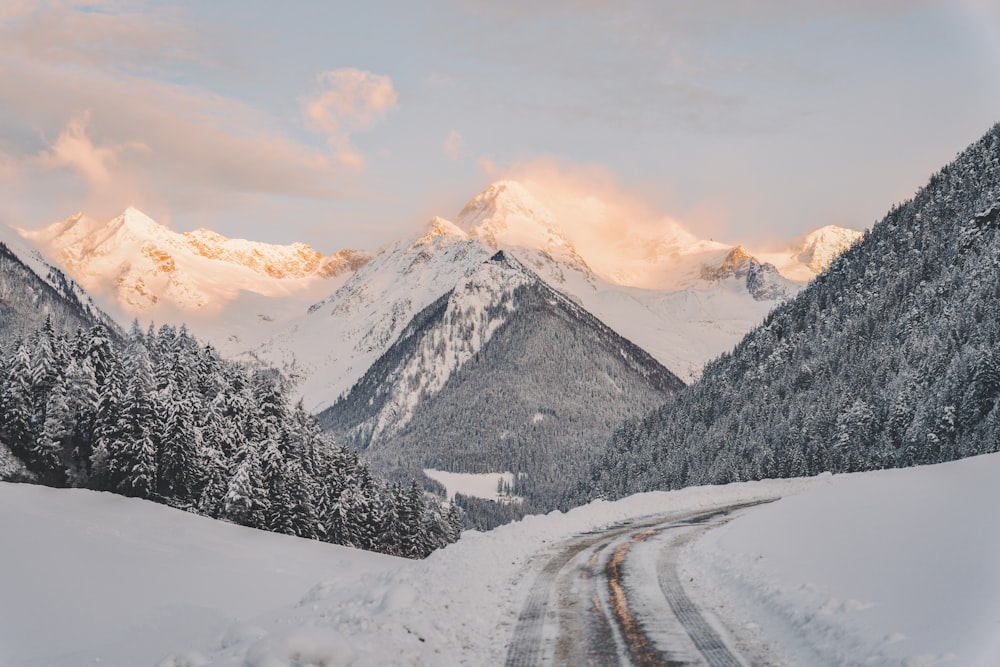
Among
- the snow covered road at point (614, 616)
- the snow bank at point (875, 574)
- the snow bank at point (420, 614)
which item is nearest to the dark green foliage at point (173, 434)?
the snow bank at point (420, 614)

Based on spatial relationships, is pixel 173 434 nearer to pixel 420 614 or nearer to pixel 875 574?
pixel 420 614

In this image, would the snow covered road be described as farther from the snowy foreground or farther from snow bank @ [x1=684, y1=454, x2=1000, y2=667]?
snow bank @ [x1=684, y1=454, x2=1000, y2=667]

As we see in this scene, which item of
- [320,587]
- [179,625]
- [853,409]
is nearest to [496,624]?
[320,587]

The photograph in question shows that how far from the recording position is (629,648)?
13656 mm

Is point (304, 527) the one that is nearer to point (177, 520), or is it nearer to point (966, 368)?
point (177, 520)

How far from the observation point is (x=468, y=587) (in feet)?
62.2

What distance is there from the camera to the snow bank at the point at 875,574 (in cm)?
1225

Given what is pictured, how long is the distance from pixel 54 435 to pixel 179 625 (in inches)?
1579

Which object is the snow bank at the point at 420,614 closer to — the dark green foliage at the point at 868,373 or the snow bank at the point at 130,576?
the snow bank at the point at 130,576

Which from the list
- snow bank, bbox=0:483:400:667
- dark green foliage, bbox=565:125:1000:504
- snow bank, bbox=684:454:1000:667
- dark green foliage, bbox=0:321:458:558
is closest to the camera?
snow bank, bbox=684:454:1000:667

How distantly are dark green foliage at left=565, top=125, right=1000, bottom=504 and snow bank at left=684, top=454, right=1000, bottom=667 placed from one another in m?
61.0

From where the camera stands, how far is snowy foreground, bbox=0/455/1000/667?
42.4ft

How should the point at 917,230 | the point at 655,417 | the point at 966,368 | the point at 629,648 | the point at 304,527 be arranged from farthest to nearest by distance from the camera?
the point at 655,417 → the point at 917,230 → the point at 966,368 → the point at 304,527 → the point at 629,648

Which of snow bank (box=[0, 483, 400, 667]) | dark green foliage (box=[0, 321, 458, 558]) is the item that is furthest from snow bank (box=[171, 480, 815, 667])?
dark green foliage (box=[0, 321, 458, 558])
